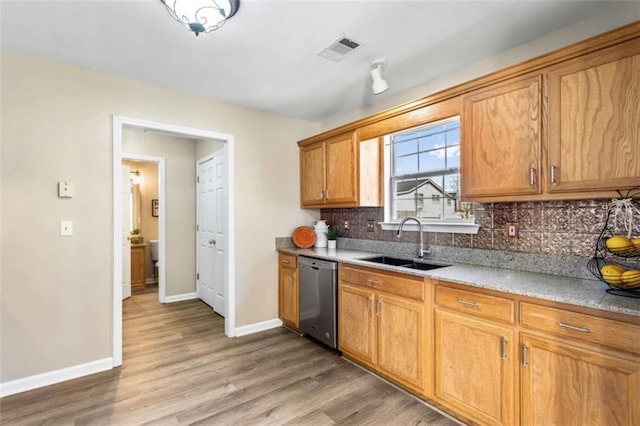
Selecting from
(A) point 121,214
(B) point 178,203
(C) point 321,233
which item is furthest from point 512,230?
(B) point 178,203

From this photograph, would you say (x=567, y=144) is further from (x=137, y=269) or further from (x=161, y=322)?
(x=137, y=269)

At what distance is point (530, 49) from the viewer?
7.02 ft

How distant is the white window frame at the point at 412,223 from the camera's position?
247 centimetres

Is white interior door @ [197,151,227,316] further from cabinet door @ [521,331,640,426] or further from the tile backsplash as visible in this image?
cabinet door @ [521,331,640,426]

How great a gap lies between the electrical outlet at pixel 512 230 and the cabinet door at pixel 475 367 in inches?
29.2

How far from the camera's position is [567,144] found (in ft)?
5.63

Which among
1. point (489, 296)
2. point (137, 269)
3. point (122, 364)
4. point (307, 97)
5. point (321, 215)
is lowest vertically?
point (122, 364)

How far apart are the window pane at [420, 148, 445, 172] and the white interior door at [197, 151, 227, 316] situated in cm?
237

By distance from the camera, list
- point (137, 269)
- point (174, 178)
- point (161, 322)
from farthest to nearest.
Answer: point (137, 269) → point (174, 178) → point (161, 322)

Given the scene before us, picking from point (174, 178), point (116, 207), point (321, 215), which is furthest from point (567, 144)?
point (174, 178)

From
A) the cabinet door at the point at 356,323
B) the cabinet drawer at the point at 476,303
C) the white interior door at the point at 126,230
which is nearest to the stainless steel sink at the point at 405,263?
the cabinet door at the point at 356,323

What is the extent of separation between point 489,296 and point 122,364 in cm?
296

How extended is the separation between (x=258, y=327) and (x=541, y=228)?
9.37 ft

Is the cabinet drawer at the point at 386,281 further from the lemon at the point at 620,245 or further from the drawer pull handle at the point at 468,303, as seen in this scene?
the lemon at the point at 620,245
